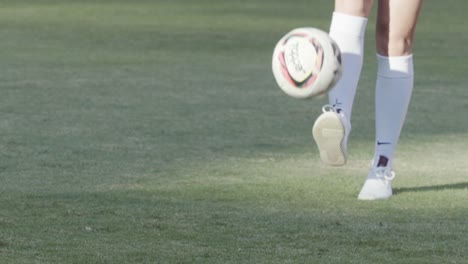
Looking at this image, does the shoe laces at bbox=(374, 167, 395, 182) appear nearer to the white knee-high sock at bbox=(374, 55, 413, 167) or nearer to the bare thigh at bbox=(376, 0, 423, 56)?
the white knee-high sock at bbox=(374, 55, 413, 167)

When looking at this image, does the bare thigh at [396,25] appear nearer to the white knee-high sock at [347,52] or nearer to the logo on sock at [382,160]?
the white knee-high sock at [347,52]

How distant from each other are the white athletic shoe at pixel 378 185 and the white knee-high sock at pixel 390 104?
70 millimetres

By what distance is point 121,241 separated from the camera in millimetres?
4996

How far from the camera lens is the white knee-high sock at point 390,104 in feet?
20.7

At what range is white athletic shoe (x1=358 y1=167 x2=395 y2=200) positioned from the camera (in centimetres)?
616

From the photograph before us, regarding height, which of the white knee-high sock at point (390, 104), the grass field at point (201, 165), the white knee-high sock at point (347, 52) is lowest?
the grass field at point (201, 165)

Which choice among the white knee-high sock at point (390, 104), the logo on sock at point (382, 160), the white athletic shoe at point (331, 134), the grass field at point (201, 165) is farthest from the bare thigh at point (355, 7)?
the grass field at point (201, 165)

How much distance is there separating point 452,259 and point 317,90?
3.60 feet

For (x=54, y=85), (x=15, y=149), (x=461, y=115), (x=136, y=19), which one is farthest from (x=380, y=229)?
(x=136, y=19)

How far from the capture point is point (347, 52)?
6.16 metres

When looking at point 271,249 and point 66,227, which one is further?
point 66,227

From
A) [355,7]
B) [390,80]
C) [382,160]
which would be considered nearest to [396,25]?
[355,7]

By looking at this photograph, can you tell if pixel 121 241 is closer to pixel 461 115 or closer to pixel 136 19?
pixel 461 115

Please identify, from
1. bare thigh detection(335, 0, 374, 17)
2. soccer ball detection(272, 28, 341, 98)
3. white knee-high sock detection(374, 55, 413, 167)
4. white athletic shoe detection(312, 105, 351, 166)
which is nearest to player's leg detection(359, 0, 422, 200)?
white knee-high sock detection(374, 55, 413, 167)
